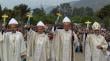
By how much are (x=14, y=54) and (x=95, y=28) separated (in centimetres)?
276

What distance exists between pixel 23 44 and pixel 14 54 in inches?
17.1

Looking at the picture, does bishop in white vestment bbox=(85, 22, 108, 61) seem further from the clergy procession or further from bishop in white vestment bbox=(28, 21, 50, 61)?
bishop in white vestment bbox=(28, 21, 50, 61)

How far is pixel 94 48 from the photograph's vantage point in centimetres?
1723

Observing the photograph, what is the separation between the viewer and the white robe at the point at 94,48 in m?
17.1

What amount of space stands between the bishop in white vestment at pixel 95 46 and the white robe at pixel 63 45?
0.65 m

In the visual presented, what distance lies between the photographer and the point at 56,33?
56.1 feet

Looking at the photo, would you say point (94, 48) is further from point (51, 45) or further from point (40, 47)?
point (40, 47)

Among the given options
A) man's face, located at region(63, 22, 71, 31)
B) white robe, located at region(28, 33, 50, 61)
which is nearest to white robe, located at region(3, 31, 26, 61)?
white robe, located at region(28, 33, 50, 61)

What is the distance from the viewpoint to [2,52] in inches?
685

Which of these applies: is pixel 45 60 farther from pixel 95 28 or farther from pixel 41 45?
pixel 95 28

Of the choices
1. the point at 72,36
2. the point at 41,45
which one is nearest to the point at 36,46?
the point at 41,45

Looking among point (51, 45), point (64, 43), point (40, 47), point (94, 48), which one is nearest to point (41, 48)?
point (40, 47)

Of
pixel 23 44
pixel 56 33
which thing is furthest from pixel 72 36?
pixel 23 44

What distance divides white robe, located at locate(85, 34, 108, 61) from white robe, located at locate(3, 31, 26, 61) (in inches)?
84.1
